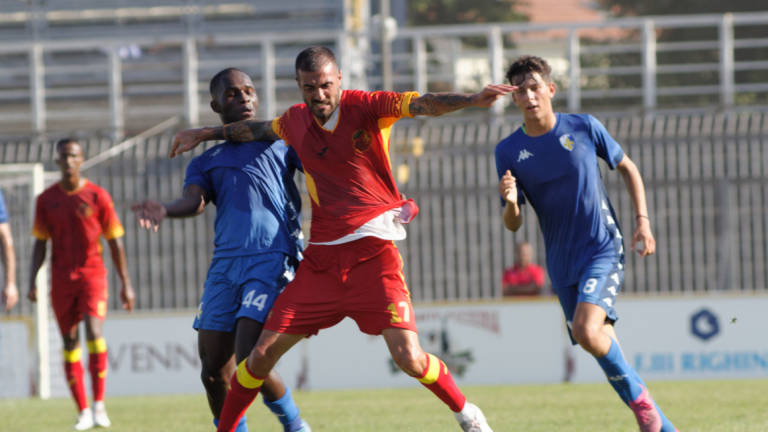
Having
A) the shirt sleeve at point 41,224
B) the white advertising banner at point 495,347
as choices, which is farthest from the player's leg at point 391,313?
the white advertising banner at point 495,347

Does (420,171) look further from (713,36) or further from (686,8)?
(686,8)

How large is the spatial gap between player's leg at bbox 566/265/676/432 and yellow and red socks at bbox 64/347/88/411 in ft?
16.4

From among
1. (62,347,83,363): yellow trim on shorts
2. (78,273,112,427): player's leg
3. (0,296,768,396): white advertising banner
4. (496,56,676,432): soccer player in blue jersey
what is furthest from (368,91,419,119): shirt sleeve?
(0,296,768,396): white advertising banner

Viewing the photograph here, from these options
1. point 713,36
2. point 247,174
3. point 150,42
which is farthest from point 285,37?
point 713,36

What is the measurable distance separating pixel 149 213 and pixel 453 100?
156 centimetres

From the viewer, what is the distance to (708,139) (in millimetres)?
15469

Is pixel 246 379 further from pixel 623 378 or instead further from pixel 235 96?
pixel 623 378

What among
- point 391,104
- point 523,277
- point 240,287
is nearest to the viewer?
point 391,104

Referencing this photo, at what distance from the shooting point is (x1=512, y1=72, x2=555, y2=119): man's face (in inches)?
255

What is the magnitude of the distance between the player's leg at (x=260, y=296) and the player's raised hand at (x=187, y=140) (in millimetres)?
685

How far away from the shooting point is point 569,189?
6.46m

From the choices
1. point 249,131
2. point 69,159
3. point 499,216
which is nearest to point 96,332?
point 69,159

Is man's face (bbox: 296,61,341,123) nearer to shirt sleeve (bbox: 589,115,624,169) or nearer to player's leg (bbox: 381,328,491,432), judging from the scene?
player's leg (bbox: 381,328,491,432)

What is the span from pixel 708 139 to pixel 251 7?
36.3ft
